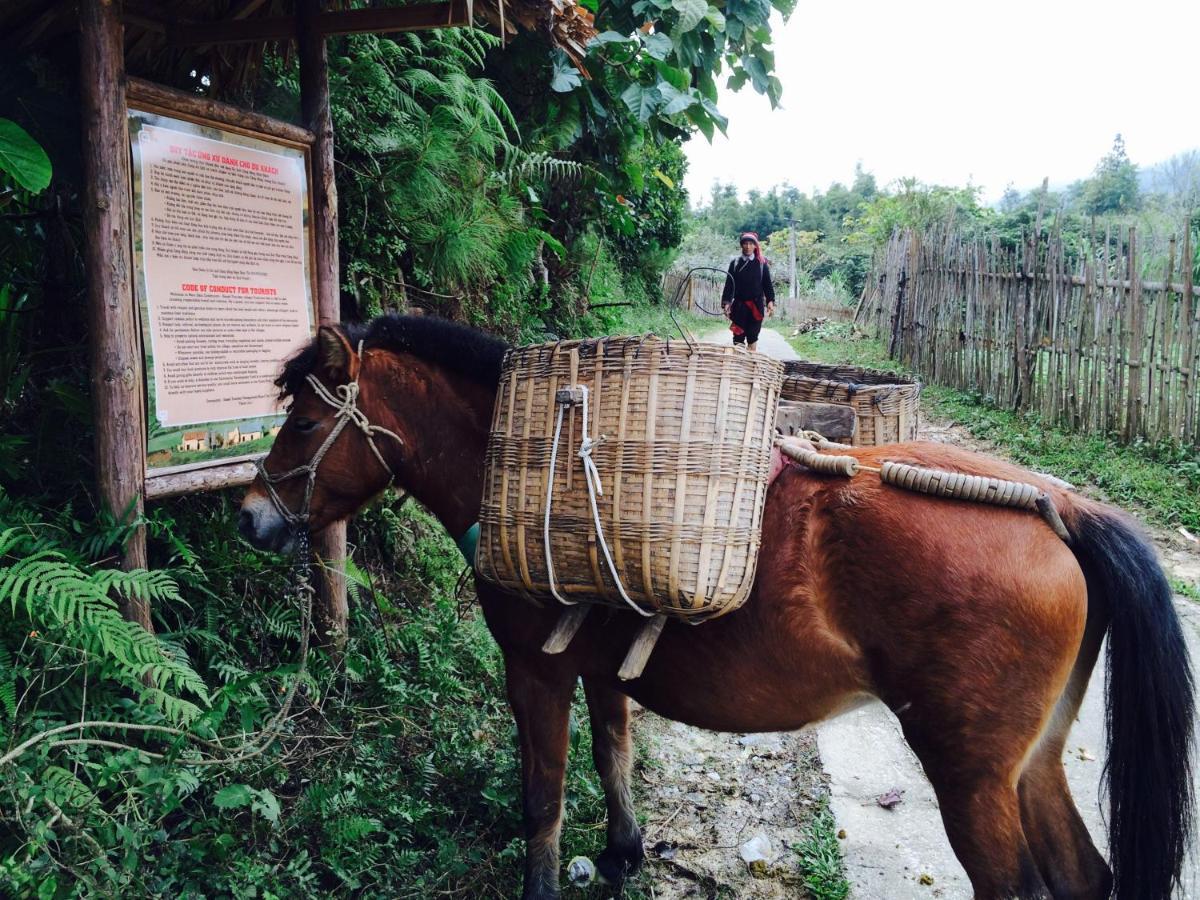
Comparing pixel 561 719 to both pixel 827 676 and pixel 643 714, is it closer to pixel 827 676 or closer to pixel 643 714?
pixel 827 676

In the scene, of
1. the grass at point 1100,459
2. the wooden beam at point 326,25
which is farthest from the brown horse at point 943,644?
the grass at point 1100,459

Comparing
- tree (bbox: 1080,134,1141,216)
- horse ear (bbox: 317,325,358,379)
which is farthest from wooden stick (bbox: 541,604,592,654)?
tree (bbox: 1080,134,1141,216)

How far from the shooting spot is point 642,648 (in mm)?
2273

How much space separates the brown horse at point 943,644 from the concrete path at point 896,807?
1.07ft

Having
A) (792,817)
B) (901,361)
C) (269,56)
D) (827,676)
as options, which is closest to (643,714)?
(792,817)

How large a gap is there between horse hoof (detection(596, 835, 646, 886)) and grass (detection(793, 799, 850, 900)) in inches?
24.9

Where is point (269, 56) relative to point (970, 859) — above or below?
above

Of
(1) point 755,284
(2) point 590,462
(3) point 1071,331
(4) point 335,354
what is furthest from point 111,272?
(3) point 1071,331

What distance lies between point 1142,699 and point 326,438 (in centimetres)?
257

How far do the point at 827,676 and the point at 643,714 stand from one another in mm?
2248

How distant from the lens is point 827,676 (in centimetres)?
221

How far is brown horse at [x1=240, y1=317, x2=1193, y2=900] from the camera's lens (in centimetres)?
201

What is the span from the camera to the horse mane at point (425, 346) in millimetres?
2697

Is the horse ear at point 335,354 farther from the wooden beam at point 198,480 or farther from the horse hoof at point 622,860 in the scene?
the horse hoof at point 622,860
